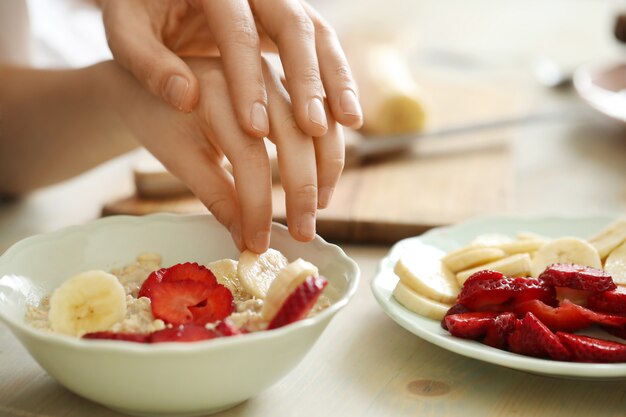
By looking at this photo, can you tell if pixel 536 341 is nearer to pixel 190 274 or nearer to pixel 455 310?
pixel 455 310

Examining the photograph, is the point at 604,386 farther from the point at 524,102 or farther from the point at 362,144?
the point at 524,102

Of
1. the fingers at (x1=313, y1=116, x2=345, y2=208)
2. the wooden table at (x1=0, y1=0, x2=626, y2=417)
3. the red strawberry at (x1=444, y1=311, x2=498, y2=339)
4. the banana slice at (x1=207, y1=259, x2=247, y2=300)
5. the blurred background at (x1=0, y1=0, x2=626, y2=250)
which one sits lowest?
the blurred background at (x1=0, y1=0, x2=626, y2=250)

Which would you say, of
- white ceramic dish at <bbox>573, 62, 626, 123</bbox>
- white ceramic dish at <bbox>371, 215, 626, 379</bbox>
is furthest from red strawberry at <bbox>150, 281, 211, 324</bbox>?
white ceramic dish at <bbox>573, 62, 626, 123</bbox>

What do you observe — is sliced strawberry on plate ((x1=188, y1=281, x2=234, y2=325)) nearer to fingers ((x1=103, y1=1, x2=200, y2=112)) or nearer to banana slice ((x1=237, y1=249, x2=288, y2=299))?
banana slice ((x1=237, y1=249, x2=288, y2=299))

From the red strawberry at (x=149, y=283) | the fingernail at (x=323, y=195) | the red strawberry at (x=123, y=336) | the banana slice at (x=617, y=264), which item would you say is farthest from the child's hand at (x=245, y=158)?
the banana slice at (x=617, y=264)

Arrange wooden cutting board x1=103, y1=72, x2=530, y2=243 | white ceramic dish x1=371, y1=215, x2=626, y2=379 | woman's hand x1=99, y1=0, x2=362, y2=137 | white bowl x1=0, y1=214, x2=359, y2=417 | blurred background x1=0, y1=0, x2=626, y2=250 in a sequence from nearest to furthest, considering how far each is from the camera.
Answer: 1. white bowl x1=0, y1=214, x2=359, y2=417
2. white ceramic dish x1=371, y1=215, x2=626, y2=379
3. woman's hand x1=99, y1=0, x2=362, y2=137
4. wooden cutting board x1=103, y1=72, x2=530, y2=243
5. blurred background x1=0, y1=0, x2=626, y2=250

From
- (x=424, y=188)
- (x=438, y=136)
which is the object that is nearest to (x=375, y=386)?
(x=424, y=188)
